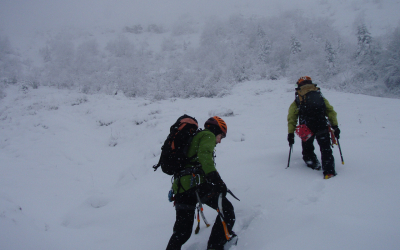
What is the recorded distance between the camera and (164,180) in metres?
5.11

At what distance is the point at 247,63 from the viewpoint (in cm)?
1997

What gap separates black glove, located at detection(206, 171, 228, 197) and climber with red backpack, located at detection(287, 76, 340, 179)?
2269 millimetres

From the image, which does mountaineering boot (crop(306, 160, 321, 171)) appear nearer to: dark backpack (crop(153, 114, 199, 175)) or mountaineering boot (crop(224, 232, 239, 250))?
mountaineering boot (crop(224, 232, 239, 250))

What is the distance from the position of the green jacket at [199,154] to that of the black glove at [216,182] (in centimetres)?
9

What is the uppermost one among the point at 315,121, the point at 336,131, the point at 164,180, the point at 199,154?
the point at 199,154

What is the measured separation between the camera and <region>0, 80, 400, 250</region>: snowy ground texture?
91.1 inches

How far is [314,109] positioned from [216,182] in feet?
8.57

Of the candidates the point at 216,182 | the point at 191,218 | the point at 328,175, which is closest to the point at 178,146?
the point at 216,182

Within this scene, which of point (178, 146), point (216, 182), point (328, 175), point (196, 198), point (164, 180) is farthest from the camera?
point (164, 180)

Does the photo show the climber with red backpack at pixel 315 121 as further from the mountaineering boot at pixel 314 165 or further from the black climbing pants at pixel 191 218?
the black climbing pants at pixel 191 218

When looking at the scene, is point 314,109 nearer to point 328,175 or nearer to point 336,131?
point 336,131

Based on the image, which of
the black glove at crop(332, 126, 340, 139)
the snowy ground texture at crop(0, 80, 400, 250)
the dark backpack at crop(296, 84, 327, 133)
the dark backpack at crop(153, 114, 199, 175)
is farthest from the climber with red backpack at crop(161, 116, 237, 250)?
the black glove at crop(332, 126, 340, 139)

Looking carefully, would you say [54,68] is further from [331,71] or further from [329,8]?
[329,8]

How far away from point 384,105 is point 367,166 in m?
7.44
